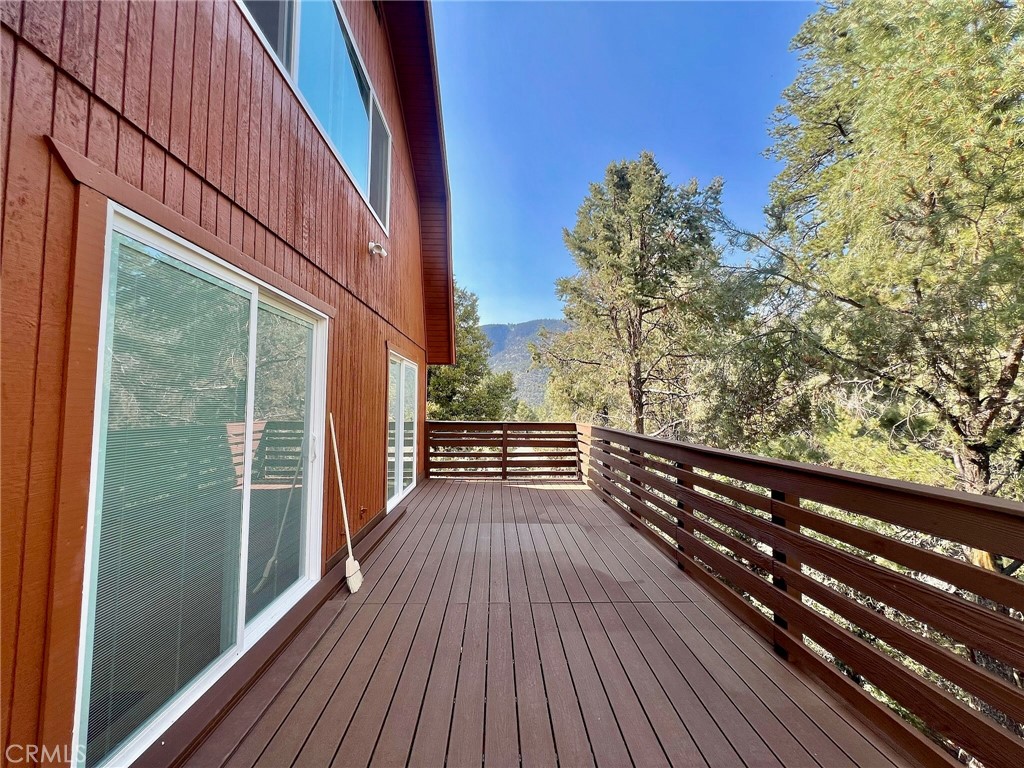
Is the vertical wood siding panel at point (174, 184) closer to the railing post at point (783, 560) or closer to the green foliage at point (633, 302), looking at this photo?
the railing post at point (783, 560)

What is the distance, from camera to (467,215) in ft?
47.2

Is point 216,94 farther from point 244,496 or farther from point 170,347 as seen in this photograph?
point 244,496

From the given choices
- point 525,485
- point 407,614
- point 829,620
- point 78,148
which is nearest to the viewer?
point 78,148

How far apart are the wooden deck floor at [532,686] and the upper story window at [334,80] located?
3.08 meters

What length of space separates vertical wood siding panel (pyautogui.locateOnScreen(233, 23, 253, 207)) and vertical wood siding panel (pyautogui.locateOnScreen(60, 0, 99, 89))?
24.3 inches

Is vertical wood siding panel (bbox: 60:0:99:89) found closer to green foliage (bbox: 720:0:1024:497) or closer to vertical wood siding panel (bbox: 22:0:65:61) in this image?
vertical wood siding panel (bbox: 22:0:65:61)

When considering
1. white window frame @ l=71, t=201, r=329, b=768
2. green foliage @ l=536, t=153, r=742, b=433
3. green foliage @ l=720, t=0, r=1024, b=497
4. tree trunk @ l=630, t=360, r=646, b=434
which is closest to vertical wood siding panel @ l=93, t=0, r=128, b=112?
white window frame @ l=71, t=201, r=329, b=768

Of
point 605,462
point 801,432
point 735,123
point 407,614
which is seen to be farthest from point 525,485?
point 735,123

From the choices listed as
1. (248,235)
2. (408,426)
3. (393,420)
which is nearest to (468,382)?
(408,426)

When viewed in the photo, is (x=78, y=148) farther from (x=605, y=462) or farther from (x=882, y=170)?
(x=882, y=170)

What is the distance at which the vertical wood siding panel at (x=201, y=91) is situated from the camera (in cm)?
150

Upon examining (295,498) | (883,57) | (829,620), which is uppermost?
(883,57)

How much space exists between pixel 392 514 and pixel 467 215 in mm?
12781

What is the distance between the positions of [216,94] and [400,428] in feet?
11.9
